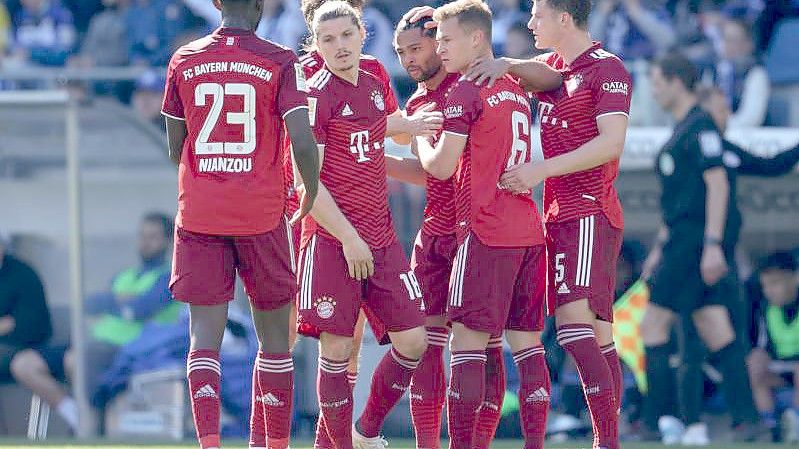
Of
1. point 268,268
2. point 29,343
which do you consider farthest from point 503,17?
point 268,268

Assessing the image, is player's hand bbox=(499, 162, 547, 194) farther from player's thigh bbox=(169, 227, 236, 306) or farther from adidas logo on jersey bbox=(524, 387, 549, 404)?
player's thigh bbox=(169, 227, 236, 306)

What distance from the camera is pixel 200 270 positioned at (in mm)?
6270

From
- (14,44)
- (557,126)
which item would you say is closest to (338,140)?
(557,126)

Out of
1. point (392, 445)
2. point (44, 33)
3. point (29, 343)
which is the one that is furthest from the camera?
point (44, 33)

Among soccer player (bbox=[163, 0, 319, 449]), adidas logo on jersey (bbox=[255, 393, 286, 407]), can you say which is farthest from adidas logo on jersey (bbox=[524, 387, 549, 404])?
soccer player (bbox=[163, 0, 319, 449])

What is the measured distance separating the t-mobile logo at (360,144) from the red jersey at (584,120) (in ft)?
2.90

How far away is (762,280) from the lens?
980cm

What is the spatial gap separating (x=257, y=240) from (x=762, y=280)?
4585mm

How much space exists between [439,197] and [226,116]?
1208 mm

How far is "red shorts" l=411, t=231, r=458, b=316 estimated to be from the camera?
22.8 ft

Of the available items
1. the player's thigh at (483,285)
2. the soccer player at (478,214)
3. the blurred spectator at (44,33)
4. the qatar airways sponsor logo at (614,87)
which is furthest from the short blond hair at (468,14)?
the blurred spectator at (44,33)

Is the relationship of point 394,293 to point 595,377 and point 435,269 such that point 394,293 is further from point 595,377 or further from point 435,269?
point 595,377

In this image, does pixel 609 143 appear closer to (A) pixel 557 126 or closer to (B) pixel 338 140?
(A) pixel 557 126

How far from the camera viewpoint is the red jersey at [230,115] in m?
6.19
